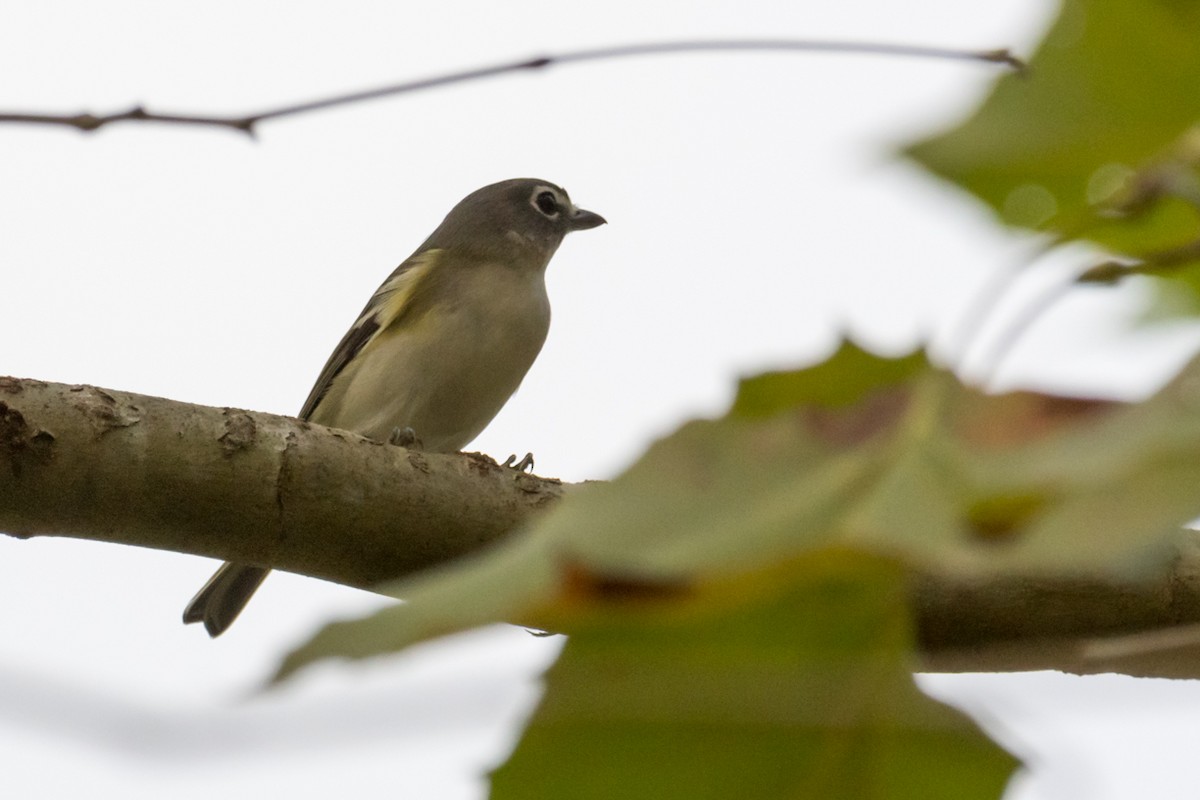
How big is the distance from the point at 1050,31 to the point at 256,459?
7.54 feet

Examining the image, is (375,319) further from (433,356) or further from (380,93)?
(380,93)

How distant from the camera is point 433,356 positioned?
7.16 meters

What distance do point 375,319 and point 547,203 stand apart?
1.98 m

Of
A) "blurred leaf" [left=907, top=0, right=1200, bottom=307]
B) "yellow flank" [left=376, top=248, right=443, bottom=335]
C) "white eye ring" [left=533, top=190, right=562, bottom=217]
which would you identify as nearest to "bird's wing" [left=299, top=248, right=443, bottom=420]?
"yellow flank" [left=376, top=248, right=443, bottom=335]

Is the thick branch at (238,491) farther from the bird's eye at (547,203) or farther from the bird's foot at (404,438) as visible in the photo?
the bird's eye at (547,203)

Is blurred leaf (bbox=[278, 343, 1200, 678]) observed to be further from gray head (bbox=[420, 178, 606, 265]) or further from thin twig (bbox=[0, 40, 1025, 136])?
gray head (bbox=[420, 178, 606, 265])

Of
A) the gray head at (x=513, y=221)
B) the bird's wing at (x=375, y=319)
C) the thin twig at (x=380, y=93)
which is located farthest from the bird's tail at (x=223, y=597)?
the thin twig at (x=380, y=93)

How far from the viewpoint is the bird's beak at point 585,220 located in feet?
30.6

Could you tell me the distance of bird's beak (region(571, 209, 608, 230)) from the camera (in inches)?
367

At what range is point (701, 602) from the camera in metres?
0.82

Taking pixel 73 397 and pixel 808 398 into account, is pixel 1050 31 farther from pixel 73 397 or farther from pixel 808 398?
pixel 73 397

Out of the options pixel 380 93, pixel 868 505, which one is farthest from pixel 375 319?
pixel 868 505

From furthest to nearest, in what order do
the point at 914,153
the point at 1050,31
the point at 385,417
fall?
the point at 385,417 → the point at 1050,31 → the point at 914,153

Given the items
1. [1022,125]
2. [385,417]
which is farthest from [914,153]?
[385,417]
